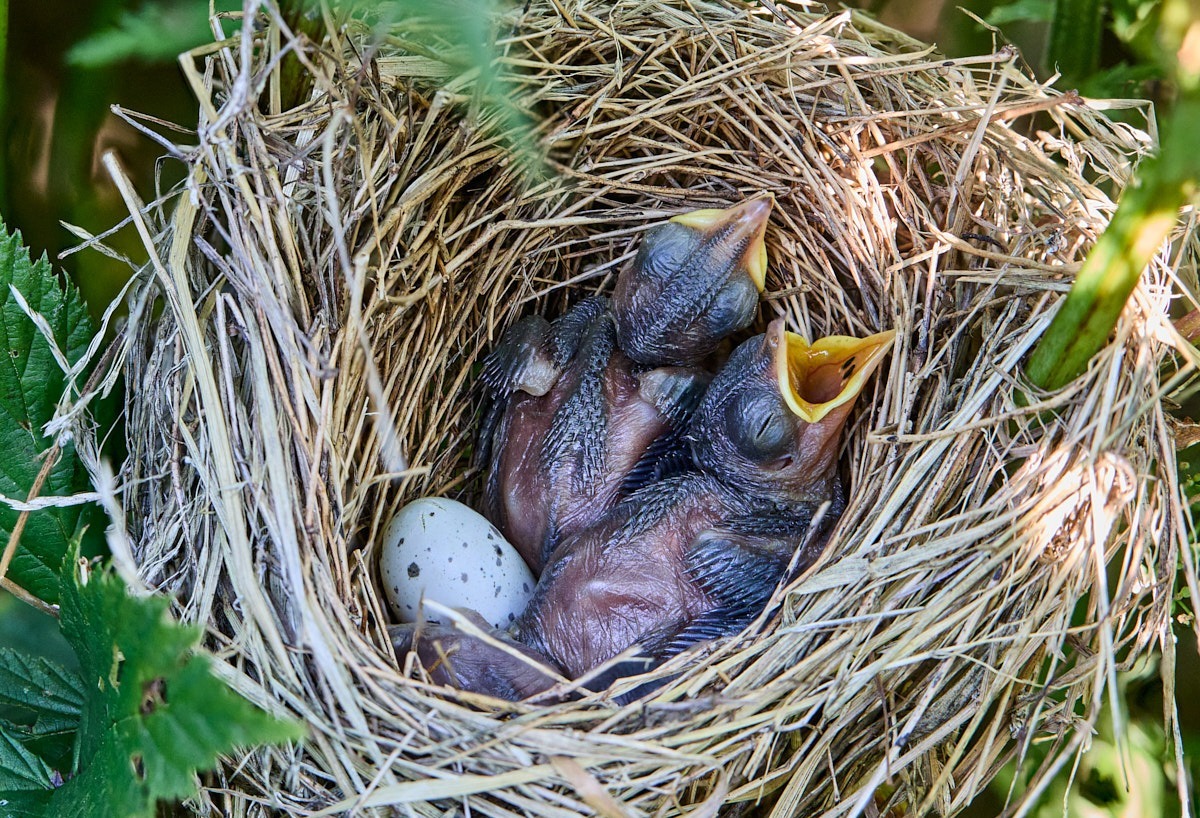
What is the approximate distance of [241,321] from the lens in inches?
35.1

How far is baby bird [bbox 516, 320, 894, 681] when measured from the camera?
3.42 feet

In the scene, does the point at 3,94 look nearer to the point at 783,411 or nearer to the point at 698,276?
the point at 698,276

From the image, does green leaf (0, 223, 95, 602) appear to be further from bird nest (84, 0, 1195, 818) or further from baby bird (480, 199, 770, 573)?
baby bird (480, 199, 770, 573)

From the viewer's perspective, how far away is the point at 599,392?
A: 1.21m

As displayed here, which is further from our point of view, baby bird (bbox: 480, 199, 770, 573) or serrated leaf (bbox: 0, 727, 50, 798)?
baby bird (bbox: 480, 199, 770, 573)

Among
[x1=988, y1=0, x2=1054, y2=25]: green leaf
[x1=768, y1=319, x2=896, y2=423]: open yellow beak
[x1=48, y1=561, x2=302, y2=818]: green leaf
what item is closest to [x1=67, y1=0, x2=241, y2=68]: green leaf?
[x1=48, y1=561, x2=302, y2=818]: green leaf

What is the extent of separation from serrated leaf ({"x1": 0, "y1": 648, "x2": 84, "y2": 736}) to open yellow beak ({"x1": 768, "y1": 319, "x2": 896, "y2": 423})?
2.62 ft

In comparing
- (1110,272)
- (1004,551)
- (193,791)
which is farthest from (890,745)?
(193,791)

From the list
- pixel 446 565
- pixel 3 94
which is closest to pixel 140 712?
pixel 446 565

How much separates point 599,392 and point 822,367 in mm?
294

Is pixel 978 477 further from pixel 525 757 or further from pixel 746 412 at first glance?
pixel 525 757

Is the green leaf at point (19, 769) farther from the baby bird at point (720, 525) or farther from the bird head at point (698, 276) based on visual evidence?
the bird head at point (698, 276)

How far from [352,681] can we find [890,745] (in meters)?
0.49

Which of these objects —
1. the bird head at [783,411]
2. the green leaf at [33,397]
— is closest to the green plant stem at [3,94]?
the green leaf at [33,397]
